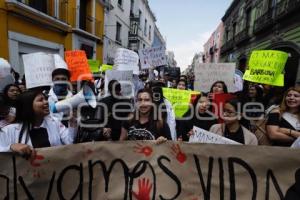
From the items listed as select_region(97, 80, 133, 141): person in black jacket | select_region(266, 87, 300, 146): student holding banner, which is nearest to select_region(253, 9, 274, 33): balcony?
select_region(97, 80, 133, 141): person in black jacket

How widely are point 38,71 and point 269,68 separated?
3177 millimetres

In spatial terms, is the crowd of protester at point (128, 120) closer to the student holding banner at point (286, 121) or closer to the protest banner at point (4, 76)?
the student holding banner at point (286, 121)

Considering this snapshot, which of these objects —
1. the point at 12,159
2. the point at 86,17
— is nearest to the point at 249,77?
the point at 12,159

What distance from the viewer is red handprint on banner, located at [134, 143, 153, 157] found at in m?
2.33

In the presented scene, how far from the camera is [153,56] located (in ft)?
22.9

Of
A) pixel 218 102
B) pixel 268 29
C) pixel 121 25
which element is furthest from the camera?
pixel 121 25

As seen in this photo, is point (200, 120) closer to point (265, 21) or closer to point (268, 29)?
point (268, 29)

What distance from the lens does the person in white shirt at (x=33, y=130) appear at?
2.16m

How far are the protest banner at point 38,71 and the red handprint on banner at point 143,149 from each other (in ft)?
5.53

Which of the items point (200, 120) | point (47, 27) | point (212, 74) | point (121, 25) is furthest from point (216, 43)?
point (200, 120)

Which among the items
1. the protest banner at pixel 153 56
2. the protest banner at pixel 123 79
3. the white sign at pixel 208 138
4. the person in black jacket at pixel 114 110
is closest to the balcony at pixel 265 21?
the protest banner at pixel 153 56

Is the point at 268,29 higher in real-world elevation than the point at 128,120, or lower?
higher

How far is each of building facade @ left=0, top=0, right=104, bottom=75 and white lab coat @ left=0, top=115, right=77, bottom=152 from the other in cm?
659

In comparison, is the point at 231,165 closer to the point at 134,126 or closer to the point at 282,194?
the point at 282,194
